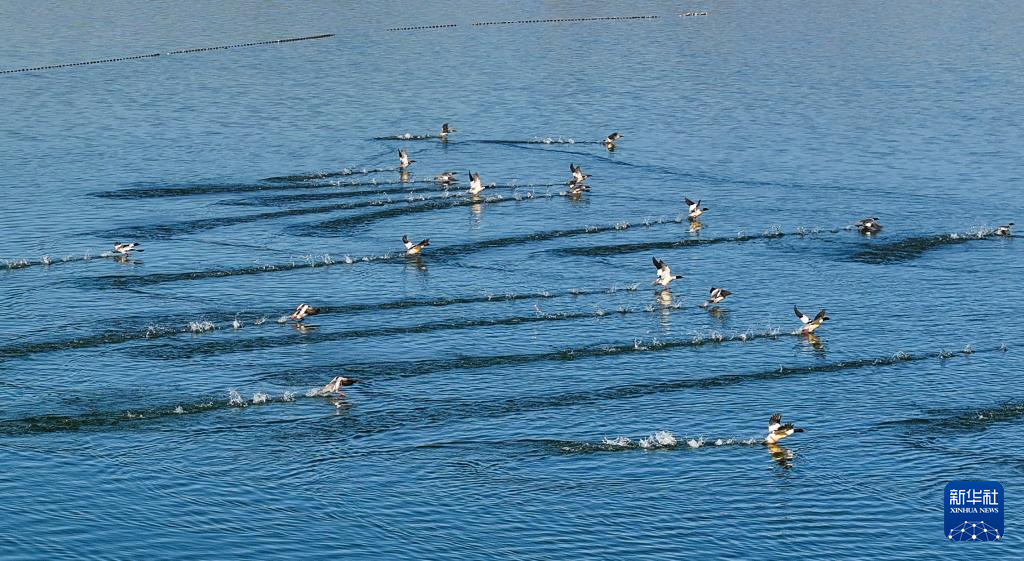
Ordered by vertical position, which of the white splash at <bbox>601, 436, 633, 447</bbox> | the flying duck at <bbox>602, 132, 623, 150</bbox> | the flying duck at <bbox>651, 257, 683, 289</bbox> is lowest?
the white splash at <bbox>601, 436, 633, 447</bbox>

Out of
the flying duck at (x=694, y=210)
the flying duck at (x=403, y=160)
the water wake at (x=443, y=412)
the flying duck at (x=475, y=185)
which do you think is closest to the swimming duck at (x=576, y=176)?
the flying duck at (x=475, y=185)

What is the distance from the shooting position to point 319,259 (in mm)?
58156

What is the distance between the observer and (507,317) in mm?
50656

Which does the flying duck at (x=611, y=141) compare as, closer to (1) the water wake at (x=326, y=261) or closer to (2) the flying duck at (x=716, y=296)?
(1) the water wake at (x=326, y=261)

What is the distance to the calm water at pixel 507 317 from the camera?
35062mm

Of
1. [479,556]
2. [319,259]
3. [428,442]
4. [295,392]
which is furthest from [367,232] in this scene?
[479,556]

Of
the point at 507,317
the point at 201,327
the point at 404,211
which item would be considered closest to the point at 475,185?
the point at 404,211

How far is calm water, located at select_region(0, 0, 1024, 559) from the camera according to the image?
35.1 meters

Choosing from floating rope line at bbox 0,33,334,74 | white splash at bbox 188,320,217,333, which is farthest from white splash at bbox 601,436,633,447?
floating rope line at bbox 0,33,334,74

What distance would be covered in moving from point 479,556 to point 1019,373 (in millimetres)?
19722

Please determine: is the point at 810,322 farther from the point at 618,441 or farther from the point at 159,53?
the point at 159,53

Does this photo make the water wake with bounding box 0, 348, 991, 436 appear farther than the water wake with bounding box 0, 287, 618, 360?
No

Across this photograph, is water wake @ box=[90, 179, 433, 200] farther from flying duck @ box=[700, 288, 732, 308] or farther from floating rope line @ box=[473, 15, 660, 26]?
floating rope line @ box=[473, 15, 660, 26]

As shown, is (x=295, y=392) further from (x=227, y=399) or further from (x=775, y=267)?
(x=775, y=267)
